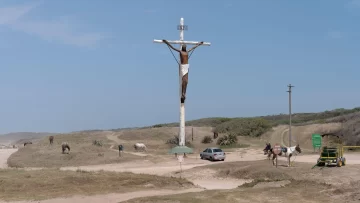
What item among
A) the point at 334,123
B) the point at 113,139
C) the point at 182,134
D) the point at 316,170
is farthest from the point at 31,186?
the point at 334,123

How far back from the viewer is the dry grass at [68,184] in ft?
76.4

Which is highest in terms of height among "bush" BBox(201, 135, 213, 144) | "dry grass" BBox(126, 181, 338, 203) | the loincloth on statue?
the loincloth on statue

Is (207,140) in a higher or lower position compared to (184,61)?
lower

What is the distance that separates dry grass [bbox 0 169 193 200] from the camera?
2330cm

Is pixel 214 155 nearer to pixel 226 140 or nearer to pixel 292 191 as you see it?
pixel 226 140

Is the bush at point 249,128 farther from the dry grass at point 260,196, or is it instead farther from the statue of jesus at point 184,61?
the dry grass at point 260,196

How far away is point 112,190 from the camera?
2455 centimetres

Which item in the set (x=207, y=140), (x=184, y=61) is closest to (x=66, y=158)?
(x=184, y=61)

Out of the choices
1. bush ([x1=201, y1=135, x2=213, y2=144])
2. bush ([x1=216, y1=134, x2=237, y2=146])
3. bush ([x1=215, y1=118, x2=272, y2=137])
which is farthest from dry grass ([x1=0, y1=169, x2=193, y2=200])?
bush ([x1=215, y1=118, x2=272, y2=137])

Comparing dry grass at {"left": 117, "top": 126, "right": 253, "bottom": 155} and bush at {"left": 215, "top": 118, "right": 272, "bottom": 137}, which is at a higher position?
bush at {"left": 215, "top": 118, "right": 272, "bottom": 137}

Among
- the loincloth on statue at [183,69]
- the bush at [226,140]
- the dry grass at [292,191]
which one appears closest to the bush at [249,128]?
the bush at [226,140]

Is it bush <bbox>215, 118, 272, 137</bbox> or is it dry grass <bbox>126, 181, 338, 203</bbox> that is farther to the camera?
bush <bbox>215, 118, 272, 137</bbox>

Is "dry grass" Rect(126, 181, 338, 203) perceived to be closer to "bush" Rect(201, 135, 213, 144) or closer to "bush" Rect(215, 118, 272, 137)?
"bush" Rect(201, 135, 213, 144)

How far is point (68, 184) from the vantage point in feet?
83.5
